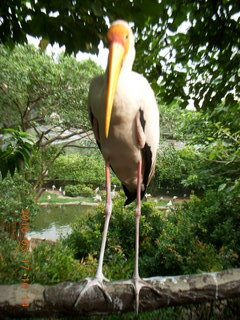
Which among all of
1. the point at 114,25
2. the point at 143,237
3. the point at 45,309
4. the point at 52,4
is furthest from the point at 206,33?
the point at 143,237

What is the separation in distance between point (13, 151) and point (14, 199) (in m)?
3.67

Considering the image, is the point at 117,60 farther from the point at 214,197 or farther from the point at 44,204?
the point at 44,204

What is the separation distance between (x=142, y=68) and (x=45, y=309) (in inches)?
66.4

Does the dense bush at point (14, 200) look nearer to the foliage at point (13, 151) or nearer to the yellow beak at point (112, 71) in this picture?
the foliage at point (13, 151)

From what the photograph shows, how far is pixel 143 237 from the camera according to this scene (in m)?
4.63

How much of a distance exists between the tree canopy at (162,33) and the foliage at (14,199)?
352 centimetres

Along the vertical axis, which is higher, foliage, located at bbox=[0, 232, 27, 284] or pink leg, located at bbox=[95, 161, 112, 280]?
pink leg, located at bbox=[95, 161, 112, 280]

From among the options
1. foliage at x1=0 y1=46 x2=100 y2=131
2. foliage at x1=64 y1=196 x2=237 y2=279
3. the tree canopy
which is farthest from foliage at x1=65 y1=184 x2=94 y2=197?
the tree canopy

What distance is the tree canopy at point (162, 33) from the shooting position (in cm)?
131

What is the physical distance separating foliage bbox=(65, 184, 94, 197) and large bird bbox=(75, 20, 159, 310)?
360 inches

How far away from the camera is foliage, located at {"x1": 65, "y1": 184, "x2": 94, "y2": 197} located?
34.4 feet

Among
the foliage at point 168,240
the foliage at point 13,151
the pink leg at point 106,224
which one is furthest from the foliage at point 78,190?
the pink leg at point 106,224

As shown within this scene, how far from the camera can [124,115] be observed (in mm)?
1081

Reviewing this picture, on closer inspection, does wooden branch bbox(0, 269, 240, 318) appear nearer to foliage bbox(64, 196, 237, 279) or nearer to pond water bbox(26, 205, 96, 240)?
foliage bbox(64, 196, 237, 279)
